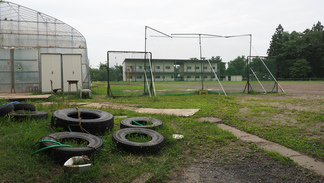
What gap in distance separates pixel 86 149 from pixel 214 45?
11963 mm

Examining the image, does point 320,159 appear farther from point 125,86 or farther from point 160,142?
point 125,86

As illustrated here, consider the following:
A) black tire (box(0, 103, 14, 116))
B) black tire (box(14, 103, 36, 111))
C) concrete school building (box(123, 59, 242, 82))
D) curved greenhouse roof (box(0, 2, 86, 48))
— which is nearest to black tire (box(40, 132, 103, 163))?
black tire (box(0, 103, 14, 116))

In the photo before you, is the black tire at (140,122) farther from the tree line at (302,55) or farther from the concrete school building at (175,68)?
the tree line at (302,55)

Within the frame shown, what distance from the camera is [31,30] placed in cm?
1491

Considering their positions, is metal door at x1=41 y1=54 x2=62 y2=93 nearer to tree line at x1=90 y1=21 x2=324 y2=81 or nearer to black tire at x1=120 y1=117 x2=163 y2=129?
black tire at x1=120 y1=117 x2=163 y2=129

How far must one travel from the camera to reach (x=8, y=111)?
462 centimetres

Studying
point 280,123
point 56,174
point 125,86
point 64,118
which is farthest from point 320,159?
point 125,86

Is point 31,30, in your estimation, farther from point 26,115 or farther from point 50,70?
point 26,115

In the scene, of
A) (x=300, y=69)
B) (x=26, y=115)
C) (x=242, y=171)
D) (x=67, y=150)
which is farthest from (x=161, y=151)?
(x=300, y=69)

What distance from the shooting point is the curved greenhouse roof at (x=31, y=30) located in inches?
571

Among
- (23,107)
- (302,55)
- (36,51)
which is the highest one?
(302,55)

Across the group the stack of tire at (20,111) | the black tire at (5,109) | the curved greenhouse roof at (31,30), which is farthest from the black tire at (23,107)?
the curved greenhouse roof at (31,30)

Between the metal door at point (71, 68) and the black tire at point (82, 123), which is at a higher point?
the metal door at point (71, 68)

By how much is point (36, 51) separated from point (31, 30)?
169 centimetres
